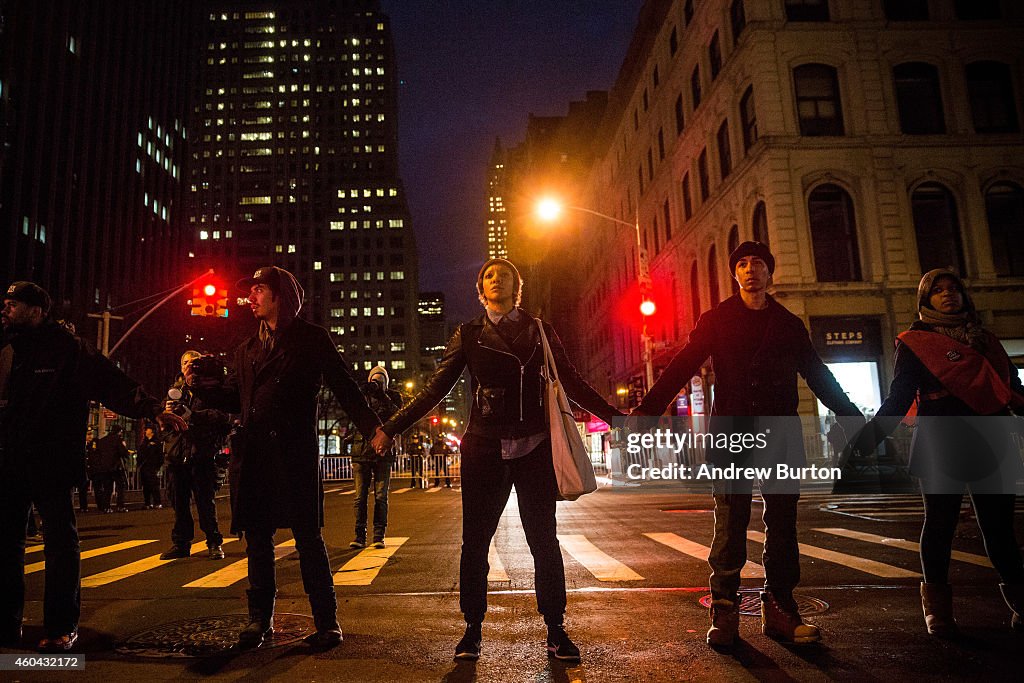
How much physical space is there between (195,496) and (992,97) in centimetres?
2941

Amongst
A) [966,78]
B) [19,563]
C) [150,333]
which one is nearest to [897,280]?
[966,78]

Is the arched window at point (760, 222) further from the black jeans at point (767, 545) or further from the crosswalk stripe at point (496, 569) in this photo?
the black jeans at point (767, 545)

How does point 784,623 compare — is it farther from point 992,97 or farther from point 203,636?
point 992,97

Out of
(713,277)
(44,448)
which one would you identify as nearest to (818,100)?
(713,277)

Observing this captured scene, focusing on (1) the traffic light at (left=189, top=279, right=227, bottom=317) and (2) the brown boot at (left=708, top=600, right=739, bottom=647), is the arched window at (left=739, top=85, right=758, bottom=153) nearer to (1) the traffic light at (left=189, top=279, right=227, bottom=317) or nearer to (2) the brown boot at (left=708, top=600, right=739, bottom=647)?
(1) the traffic light at (left=189, top=279, right=227, bottom=317)

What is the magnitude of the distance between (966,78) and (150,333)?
208ft

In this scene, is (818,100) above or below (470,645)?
above

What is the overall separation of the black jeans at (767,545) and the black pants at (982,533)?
0.83 metres

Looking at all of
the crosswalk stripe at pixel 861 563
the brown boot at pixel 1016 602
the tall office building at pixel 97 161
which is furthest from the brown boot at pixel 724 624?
the tall office building at pixel 97 161

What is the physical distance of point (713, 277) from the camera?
30500 mm

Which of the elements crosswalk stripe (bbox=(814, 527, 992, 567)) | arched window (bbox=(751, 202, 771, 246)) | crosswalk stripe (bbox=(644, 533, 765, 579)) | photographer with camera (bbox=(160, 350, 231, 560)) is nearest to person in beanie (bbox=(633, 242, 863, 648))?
crosswalk stripe (bbox=(644, 533, 765, 579))

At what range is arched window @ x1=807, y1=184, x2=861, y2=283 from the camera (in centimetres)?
2456

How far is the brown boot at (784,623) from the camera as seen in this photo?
405 centimetres

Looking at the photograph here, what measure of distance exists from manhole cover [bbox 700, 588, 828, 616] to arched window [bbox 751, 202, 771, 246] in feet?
71.7
